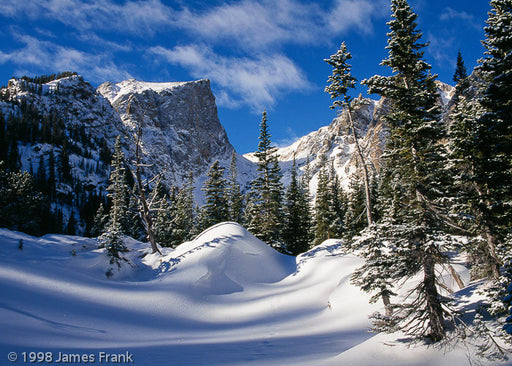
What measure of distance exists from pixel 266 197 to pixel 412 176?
20.6 metres

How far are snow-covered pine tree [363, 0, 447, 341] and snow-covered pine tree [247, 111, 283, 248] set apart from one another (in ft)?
61.4

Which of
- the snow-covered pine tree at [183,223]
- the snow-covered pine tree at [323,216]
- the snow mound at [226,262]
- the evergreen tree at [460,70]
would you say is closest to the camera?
the snow mound at [226,262]

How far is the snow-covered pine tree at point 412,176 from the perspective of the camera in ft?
23.9

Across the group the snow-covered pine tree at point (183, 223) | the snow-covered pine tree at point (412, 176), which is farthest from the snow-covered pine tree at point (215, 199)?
the snow-covered pine tree at point (412, 176)

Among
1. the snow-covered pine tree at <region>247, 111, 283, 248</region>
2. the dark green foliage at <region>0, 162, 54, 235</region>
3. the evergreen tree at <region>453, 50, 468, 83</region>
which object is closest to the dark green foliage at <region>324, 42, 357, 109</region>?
the snow-covered pine tree at <region>247, 111, 283, 248</region>

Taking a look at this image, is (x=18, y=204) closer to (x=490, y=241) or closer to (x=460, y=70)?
(x=490, y=241)

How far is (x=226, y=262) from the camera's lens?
51.9 feet

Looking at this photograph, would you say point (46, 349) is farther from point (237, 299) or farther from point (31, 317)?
point (237, 299)

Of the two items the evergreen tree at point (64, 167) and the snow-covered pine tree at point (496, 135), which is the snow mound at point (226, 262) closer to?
the snow-covered pine tree at point (496, 135)

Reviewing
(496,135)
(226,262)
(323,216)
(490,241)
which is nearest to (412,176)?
(490,241)

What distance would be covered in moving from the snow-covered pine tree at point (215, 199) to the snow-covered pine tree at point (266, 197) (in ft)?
16.7

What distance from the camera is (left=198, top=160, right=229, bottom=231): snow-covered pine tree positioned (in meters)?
32.1

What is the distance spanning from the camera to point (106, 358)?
578 centimetres

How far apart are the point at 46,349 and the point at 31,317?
1.90 m
